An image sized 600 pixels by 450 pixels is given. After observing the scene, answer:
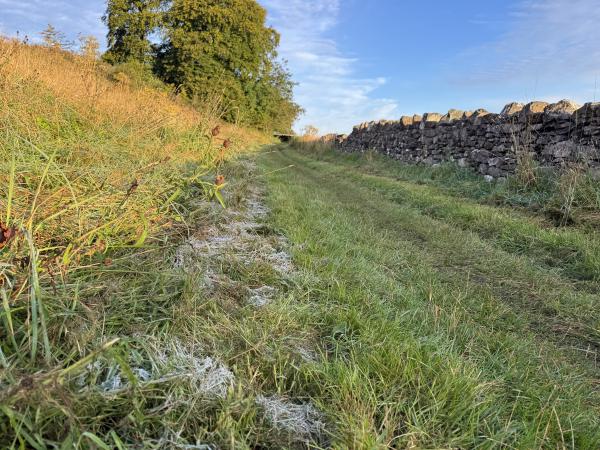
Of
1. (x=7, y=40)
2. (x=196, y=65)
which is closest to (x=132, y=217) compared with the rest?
(x=7, y=40)

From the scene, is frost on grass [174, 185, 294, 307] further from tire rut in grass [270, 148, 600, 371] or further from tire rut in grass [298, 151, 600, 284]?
tire rut in grass [298, 151, 600, 284]

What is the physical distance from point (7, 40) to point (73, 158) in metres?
3.35

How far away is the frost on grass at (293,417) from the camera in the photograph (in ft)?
4.63

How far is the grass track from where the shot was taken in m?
1.52

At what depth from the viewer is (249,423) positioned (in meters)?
1.40

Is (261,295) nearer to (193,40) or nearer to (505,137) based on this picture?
(505,137)

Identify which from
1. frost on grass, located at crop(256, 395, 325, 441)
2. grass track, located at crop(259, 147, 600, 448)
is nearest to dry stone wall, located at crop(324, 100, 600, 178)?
grass track, located at crop(259, 147, 600, 448)

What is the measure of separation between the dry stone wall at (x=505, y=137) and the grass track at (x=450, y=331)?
2.44m

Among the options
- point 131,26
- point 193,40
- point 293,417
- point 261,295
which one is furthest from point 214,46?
point 293,417

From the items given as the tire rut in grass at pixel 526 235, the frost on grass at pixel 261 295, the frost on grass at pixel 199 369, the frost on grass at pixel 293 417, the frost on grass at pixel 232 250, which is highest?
the tire rut in grass at pixel 526 235

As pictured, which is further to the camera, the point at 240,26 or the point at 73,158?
the point at 240,26

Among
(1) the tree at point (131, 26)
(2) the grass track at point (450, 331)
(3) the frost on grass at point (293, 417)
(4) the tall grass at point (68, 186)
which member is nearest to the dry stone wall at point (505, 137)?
(2) the grass track at point (450, 331)

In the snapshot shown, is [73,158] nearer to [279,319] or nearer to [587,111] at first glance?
[279,319]

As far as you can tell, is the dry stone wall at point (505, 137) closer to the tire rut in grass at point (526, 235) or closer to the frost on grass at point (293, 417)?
the tire rut in grass at point (526, 235)
